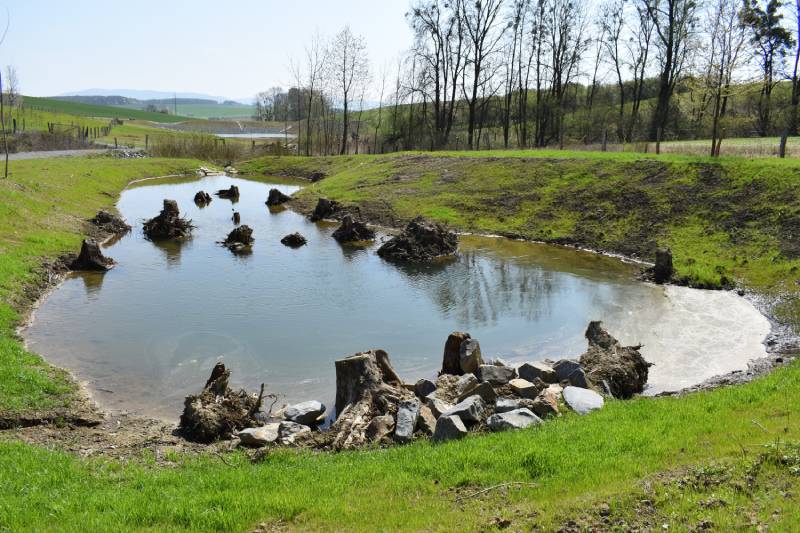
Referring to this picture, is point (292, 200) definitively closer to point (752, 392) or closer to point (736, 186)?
point (736, 186)

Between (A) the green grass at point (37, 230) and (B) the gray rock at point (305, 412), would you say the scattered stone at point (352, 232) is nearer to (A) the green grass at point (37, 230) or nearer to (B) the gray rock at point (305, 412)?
(A) the green grass at point (37, 230)

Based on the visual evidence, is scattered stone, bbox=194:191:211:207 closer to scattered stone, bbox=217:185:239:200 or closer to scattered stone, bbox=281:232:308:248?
scattered stone, bbox=217:185:239:200

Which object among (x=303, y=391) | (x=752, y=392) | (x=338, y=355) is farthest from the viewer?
(x=338, y=355)

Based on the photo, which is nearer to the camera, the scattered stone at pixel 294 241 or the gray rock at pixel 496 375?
the gray rock at pixel 496 375

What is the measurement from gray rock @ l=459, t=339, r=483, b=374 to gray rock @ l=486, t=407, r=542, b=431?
3.48 m

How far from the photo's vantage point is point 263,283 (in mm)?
23797

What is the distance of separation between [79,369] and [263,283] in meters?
9.52

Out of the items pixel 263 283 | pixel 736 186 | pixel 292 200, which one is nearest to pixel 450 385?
pixel 263 283

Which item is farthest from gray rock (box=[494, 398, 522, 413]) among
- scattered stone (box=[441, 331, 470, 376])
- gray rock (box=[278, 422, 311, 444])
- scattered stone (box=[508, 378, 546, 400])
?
gray rock (box=[278, 422, 311, 444])

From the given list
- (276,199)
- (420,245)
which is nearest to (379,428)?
(420,245)

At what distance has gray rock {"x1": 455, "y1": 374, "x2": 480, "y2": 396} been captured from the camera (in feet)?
40.5

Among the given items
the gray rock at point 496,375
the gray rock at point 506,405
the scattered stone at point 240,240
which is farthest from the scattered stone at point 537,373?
Answer: the scattered stone at point 240,240

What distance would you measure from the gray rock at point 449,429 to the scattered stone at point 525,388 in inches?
87.5

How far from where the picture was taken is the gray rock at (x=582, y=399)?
1104cm
